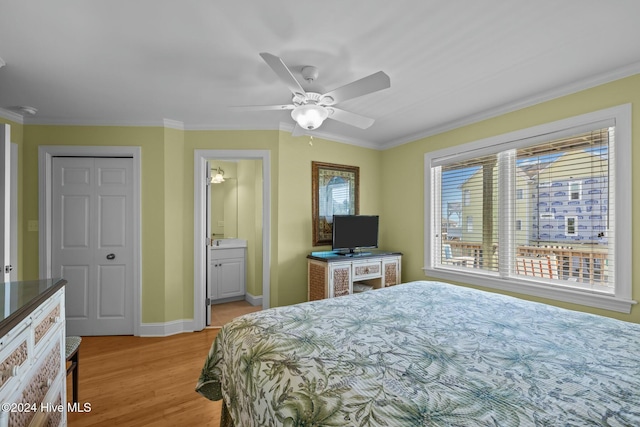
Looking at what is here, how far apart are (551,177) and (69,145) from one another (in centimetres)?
481

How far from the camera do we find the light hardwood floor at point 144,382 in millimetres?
1944

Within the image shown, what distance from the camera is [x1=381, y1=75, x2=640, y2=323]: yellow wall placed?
219 cm

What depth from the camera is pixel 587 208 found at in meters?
2.47

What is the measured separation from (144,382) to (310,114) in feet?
7.96

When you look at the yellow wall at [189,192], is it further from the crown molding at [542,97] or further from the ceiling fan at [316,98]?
the ceiling fan at [316,98]

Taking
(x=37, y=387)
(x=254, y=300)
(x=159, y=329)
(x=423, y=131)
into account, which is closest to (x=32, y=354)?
(x=37, y=387)

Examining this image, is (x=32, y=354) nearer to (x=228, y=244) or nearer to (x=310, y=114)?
(x=310, y=114)

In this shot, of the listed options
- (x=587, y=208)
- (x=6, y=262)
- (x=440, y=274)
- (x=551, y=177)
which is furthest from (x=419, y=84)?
(x=6, y=262)

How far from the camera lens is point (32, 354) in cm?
126

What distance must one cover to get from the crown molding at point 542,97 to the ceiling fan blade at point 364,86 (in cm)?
175

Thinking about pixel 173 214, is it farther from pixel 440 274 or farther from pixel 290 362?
pixel 440 274

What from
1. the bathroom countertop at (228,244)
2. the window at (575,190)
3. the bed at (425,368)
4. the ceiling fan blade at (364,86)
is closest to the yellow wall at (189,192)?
the window at (575,190)

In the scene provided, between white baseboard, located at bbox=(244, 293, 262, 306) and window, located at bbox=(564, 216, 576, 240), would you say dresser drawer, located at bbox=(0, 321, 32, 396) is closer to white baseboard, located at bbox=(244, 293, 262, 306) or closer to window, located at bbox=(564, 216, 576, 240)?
white baseboard, located at bbox=(244, 293, 262, 306)

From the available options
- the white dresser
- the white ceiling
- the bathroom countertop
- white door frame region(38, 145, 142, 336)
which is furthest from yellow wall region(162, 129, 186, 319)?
the white dresser
